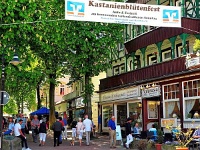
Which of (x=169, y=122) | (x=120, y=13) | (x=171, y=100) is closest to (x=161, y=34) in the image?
(x=171, y=100)

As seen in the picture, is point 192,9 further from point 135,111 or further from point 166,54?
point 135,111

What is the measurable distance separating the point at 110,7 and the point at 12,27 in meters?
5.74

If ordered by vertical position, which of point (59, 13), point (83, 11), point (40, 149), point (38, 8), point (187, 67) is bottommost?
point (40, 149)

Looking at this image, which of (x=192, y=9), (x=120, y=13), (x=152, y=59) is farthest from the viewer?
(x=152, y=59)

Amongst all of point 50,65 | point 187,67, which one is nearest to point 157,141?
point 187,67

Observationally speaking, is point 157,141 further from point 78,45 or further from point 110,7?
point 78,45

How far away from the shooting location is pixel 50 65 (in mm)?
35562

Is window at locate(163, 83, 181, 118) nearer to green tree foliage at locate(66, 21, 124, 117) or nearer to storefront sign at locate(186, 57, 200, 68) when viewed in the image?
storefront sign at locate(186, 57, 200, 68)

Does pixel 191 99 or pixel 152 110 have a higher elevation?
pixel 191 99

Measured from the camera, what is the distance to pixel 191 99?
2416 centimetres

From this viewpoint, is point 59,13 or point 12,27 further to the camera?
point 59,13

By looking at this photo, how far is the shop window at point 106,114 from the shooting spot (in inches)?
1534

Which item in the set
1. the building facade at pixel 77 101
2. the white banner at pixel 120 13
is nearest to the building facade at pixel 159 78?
the white banner at pixel 120 13

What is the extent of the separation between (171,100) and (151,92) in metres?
2.44
